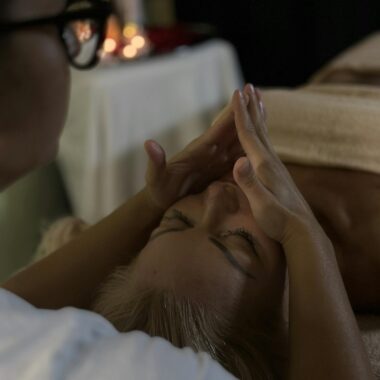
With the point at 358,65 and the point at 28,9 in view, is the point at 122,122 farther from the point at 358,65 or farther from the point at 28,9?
the point at 28,9

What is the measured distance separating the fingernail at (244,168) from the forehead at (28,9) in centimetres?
31

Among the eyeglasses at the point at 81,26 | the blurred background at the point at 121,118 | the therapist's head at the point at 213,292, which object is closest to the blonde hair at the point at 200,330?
the therapist's head at the point at 213,292

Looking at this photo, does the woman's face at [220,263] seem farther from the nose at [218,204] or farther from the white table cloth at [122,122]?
the white table cloth at [122,122]

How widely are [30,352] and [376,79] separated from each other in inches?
42.1

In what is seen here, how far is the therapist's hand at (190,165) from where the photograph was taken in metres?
1.05

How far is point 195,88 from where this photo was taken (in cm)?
224

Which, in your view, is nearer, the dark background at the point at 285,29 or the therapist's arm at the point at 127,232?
the therapist's arm at the point at 127,232

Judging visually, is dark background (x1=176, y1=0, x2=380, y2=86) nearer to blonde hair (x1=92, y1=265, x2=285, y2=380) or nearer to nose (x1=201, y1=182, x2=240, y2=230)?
nose (x1=201, y1=182, x2=240, y2=230)

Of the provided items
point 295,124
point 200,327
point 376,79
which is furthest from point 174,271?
point 376,79

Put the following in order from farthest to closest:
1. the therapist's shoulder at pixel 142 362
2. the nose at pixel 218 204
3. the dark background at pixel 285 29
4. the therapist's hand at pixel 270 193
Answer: the dark background at pixel 285 29 < the nose at pixel 218 204 < the therapist's hand at pixel 270 193 < the therapist's shoulder at pixel 142 362

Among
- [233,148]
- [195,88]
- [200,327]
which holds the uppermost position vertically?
[233,148]

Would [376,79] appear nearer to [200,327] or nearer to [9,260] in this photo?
[200,327]

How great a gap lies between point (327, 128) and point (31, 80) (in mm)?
572

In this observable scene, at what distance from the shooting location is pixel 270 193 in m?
0.86
